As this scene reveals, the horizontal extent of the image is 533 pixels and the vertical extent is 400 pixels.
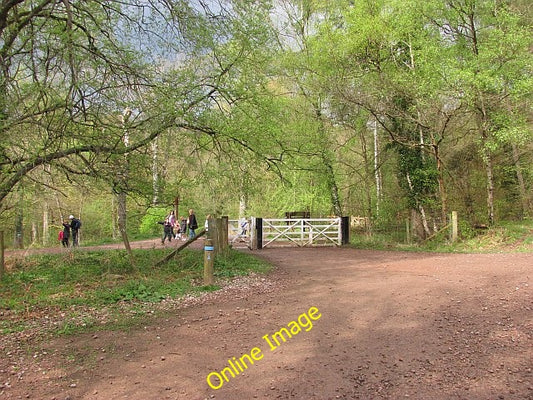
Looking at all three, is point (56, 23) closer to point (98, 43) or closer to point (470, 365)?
point (98, 43)

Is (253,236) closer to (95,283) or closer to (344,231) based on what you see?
(344,231)

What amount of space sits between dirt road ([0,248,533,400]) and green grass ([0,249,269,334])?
96 centimetres

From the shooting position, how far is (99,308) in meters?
6.86

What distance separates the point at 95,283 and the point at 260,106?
226 inches

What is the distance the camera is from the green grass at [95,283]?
669cm

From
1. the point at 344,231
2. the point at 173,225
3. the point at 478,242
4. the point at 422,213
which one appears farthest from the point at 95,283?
the point at 422,213

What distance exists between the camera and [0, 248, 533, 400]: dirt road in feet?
12.8

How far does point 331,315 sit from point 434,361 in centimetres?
203

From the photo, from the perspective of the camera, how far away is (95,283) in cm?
870

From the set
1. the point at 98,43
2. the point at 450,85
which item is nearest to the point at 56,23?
the point at 98,43

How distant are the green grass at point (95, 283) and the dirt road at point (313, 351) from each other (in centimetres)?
96

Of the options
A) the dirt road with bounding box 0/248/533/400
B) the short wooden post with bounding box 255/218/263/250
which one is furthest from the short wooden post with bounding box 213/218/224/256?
the short wooden post with bounding box 255/218/263/250

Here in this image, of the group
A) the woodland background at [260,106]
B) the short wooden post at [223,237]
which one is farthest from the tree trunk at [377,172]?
the short wooden post at [223,237]

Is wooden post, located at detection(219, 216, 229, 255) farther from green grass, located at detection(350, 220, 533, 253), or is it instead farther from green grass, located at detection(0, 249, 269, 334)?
green grass, located at detection(350, 220, 533, 253)
